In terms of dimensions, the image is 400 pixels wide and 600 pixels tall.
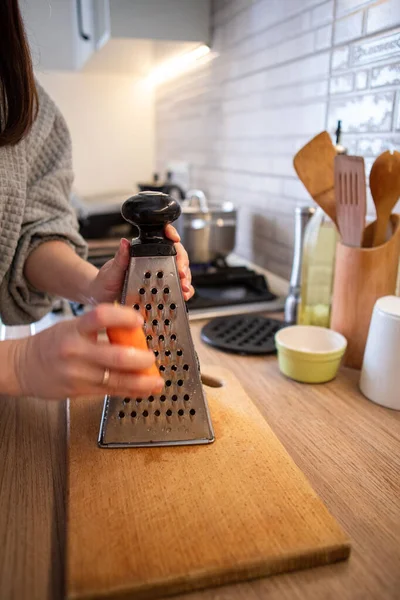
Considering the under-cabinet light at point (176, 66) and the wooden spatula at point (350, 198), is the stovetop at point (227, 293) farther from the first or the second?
the under-cabinet light at point (176, 66)

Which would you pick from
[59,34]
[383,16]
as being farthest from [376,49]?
[59,34]

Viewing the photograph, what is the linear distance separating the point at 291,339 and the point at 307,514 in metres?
0.40

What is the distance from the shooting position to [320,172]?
0.81m

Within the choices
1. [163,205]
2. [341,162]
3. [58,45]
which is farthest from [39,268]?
[58,45]

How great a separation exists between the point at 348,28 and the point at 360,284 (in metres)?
0.53

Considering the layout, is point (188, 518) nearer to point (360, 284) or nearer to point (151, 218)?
point (151, 218)

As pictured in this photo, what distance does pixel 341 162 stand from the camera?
709 millimetres

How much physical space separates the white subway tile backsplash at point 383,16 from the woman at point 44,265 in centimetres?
57

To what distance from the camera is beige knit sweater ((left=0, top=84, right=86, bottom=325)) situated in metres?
0.77

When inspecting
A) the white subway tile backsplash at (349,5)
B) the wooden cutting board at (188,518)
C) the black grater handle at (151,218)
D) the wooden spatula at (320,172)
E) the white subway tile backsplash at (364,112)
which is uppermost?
the white subway tile backsplash at (349,5)

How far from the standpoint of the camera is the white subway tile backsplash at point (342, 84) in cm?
96

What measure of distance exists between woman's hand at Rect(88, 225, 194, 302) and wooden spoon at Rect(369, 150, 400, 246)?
0.31 meters

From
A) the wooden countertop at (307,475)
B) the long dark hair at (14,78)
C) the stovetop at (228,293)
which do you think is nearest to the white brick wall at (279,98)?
the stovetop at (228,293)

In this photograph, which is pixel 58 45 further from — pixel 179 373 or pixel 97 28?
pixel 179 373
